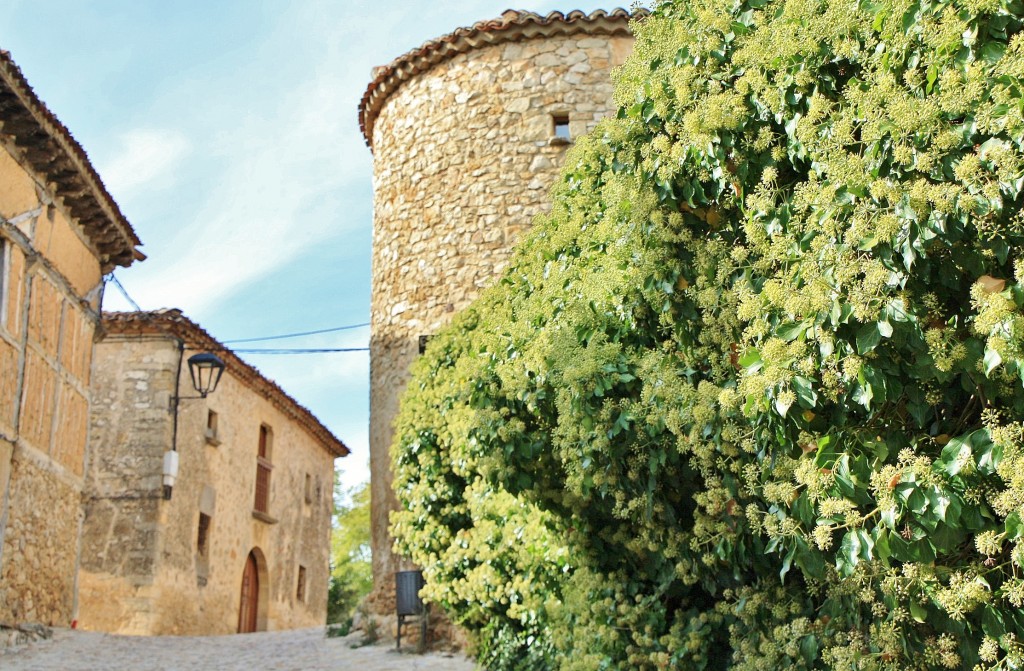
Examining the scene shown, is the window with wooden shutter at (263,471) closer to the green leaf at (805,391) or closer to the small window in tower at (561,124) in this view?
the small window in tower at (561,124)

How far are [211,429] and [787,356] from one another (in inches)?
659

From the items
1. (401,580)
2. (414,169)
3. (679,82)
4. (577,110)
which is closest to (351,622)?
(401,580)

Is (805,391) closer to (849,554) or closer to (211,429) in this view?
(849,554)

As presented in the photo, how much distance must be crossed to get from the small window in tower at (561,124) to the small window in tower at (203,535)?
1022 cm

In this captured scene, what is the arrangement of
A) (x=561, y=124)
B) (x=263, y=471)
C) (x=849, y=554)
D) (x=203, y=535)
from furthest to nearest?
(x=263, y=471) < (x=203, y=535) < (x=561, y=124) < (x=849, y=554)

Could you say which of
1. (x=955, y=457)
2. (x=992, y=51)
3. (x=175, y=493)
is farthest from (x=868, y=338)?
(x=175, y=493)

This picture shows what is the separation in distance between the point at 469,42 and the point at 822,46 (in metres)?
8.45

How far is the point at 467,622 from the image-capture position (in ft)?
28.8

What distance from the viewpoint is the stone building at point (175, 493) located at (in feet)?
55.0

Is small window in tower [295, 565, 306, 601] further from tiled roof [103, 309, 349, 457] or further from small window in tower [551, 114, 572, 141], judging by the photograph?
small window in tower [551, 114, 572, 141]

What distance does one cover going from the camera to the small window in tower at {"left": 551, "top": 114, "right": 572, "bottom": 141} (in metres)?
11.6

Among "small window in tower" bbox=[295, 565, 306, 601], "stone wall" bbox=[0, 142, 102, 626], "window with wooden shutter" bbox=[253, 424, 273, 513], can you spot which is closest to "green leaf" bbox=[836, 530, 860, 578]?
"stone wall" bbox=[0, 142, 102, 626]

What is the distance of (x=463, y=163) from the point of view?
11.5m

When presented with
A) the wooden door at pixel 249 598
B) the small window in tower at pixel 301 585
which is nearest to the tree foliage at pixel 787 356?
the wooden door at pixel 249 598
